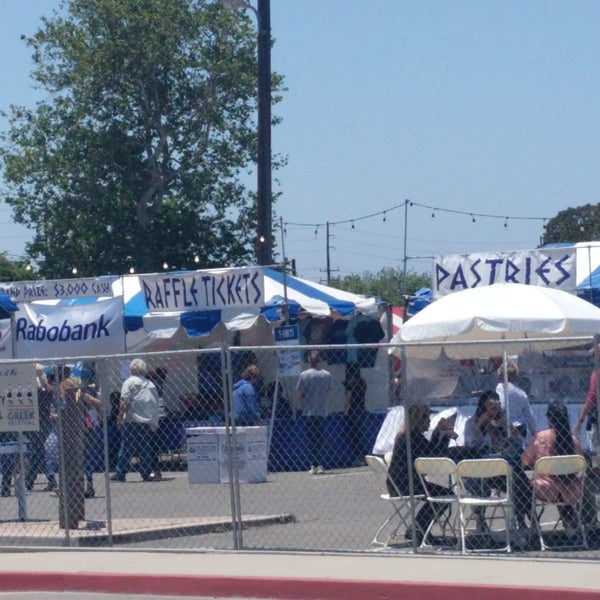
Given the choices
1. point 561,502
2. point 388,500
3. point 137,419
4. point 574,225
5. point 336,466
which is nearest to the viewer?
point 561,502

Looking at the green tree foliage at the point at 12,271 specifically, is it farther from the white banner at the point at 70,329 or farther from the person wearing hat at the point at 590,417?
the person wearing hat at the point at 590,417

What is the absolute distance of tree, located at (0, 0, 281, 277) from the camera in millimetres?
37562

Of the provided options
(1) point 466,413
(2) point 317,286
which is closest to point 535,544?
(1) point 466,413

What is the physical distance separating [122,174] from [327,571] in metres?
30.0

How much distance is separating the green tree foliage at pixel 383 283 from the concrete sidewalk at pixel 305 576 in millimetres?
64548

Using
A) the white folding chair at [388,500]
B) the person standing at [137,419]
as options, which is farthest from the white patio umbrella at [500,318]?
A: the person standing at [137,419]

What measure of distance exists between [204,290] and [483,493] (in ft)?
31.6

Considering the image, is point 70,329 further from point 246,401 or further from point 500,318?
point 500,318

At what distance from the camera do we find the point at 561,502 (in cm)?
1035

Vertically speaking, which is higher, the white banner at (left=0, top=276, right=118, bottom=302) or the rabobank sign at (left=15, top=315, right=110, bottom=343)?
the white banner at (left=0, top=276, right=118, bottom=302)

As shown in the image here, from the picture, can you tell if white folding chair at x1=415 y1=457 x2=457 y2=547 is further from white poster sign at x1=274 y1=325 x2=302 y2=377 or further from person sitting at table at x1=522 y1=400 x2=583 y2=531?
white poster sign at x1=274 y1=325 x2=302 y2=377

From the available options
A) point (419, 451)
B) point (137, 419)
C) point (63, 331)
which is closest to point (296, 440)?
point (137, 419)

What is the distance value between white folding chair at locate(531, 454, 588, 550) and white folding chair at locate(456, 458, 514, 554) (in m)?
0.24

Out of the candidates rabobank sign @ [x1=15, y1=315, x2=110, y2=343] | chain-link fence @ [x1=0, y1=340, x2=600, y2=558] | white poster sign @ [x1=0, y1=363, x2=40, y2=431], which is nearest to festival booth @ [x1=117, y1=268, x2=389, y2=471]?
rabobank sign @ [x1=15, y1=315, x2=110, y2=343]
